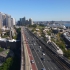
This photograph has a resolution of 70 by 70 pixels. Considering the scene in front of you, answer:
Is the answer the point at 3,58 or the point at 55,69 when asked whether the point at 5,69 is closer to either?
the point at 55,69

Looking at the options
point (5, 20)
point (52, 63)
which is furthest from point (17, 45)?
point (5, 20)

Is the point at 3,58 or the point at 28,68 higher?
the point at 28,68

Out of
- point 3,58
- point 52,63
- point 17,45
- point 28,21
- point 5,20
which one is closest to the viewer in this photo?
point 52,63

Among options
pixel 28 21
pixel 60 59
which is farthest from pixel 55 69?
pixel 28 21

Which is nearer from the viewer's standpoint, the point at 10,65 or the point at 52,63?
the point at 52,63

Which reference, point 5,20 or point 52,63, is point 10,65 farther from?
point 5,20

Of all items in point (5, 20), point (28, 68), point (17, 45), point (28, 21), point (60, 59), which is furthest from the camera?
point (28, 21)

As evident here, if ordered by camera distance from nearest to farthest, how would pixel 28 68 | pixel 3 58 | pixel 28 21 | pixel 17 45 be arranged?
pixel 28 68, pixel 3 58, pixel 17 45, pixel 28 21

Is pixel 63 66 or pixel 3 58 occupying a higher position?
pixel 63 66

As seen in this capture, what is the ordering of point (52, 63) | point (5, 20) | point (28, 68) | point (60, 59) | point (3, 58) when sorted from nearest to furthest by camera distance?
point (28, 68) → point (52, 63) → point (60, 59) → point (3, 58) → point (5, 20)
